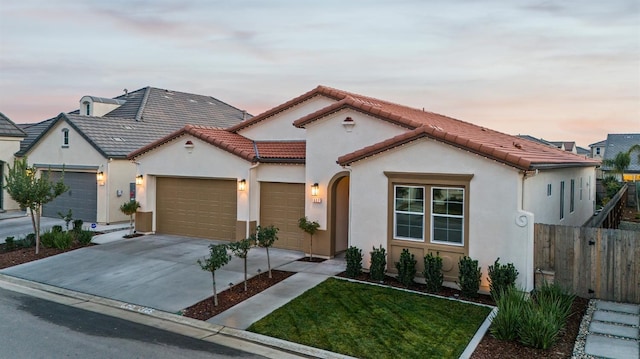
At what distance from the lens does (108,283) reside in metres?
12.0

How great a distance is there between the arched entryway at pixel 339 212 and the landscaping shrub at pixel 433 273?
4.41m

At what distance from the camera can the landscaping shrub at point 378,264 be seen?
38.9 ft

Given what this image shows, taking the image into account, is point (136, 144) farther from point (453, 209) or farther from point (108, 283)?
point (453, 209)

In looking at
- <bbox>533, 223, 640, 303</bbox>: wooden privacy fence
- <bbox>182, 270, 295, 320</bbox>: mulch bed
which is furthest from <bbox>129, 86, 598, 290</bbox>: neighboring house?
<bbox>182, 270, 295, 320</bbox>: mulch bed

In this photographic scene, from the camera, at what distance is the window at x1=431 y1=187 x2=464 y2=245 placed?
37.0ft

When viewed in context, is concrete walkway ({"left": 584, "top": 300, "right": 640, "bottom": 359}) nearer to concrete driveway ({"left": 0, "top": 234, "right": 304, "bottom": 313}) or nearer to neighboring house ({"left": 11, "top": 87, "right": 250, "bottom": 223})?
concrete driveway ({"left": 0, "top": 234, "right": 304, "bottom": 313})

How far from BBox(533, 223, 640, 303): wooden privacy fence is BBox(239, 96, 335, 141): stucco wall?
934 cm

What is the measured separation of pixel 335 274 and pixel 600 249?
6558 millimetres

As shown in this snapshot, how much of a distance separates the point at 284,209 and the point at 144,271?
526 centimetres

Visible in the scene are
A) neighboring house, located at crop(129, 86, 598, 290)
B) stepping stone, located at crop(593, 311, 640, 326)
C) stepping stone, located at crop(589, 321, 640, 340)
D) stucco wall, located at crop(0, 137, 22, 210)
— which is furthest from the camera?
stucco wall, located at crop(0, 137, 22, 210)

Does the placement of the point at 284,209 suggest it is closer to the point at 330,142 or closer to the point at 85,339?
the point at 330,142

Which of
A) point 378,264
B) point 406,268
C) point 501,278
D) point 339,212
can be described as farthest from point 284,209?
point 501,278

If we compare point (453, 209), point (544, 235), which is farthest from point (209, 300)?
point (544, 235)

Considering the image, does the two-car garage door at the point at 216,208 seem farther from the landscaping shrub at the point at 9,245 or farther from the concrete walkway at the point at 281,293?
the landscaping shrub at the point at 9,245
